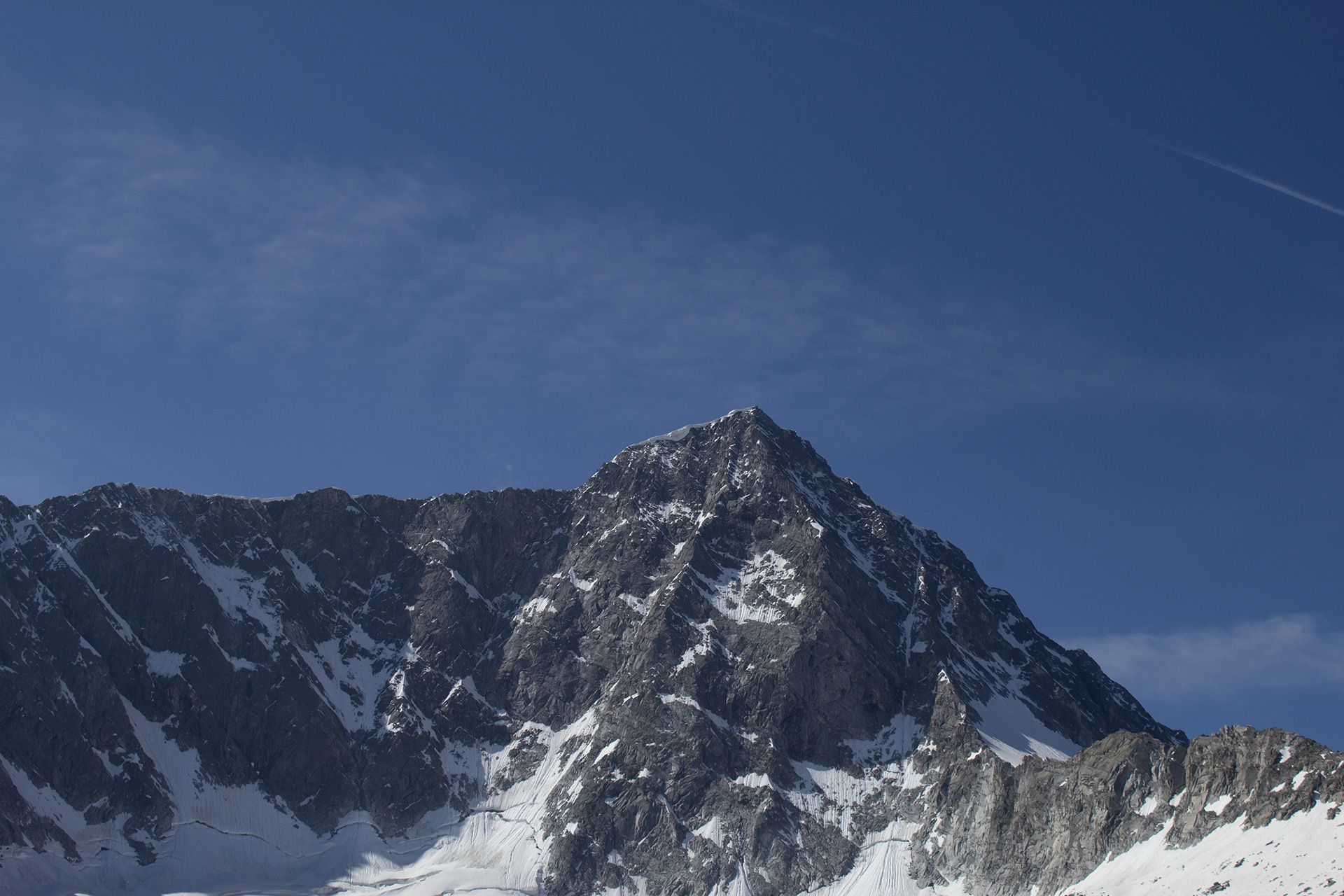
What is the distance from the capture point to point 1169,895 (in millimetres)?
189875

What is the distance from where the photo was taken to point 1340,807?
7288 inches

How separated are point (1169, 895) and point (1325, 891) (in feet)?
79.5

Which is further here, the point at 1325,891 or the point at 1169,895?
the point at 1169,895

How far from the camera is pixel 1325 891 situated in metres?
169

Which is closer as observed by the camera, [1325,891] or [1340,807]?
[1325,891]

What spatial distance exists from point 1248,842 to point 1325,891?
21755 millimetres

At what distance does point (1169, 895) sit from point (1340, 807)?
76.6ft

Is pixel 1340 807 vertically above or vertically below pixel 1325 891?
above

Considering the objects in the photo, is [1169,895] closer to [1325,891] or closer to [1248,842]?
[1248,842]

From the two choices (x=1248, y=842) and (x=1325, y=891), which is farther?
(x=1248, y=842)

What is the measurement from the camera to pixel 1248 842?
190875 millimetres

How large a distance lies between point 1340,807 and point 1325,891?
62.5 ft

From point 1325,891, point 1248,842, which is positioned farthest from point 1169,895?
point 1325,891
